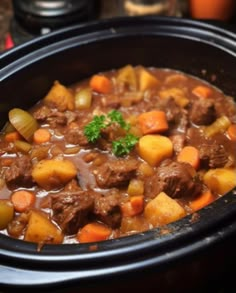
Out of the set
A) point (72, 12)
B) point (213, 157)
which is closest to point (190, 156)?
point (213, 157)

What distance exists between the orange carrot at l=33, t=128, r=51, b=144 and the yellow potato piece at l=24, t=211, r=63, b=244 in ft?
1.46

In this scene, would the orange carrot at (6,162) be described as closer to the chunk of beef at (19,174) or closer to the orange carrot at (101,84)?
the chunk of beef at (19,174)

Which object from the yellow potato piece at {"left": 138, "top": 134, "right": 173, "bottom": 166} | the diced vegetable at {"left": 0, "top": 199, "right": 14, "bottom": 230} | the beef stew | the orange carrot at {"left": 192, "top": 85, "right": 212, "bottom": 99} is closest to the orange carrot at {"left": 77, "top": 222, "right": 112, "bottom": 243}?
the beef stew

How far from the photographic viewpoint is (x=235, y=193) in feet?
5.45

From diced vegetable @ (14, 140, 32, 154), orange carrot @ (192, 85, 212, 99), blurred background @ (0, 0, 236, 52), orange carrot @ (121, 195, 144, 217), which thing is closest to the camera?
orange carrot @ (121, 195, 144, 217)

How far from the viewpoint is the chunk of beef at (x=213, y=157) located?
2047 mm

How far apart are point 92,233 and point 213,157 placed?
561 millimetres

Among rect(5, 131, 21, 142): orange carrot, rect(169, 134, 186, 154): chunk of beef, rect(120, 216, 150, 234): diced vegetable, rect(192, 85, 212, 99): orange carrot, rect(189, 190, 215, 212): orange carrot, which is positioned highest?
rect(192, 85, 212, 99): orange carrot

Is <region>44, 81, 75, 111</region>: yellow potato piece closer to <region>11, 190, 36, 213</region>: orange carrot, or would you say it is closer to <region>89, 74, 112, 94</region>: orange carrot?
<region>89, 74, 112, 94</region>: orange carrot

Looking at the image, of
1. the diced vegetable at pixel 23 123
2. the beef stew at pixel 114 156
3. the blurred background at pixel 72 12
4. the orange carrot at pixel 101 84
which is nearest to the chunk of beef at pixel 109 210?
the beef stew at pixel 114 156

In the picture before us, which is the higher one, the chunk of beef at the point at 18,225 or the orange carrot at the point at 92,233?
the orange carrot at the point at 92,233

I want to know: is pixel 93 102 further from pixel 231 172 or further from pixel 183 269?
pixel 183 269

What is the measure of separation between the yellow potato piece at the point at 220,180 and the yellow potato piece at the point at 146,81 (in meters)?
0.62

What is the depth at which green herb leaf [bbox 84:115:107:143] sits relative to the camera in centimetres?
214
